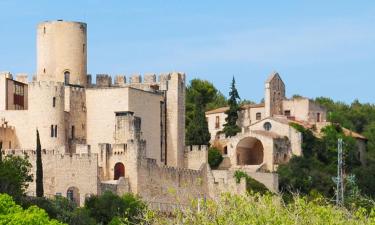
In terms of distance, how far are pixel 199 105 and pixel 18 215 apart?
4266 cm

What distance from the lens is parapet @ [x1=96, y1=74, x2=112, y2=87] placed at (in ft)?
265

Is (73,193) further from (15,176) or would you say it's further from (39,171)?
(15,176)

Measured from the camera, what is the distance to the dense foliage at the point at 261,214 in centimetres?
4166

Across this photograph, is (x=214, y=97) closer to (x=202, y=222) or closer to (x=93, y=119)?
(x=93, y=119)

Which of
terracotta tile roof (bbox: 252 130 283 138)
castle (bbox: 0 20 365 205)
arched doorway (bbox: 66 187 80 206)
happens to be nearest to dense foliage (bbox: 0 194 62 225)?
arched doorway (bbox: 66 187 80 206)

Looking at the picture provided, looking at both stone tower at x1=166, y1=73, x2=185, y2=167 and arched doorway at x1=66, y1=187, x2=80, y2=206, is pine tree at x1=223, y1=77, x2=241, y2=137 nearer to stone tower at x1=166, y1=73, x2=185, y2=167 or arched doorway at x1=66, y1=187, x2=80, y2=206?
stone tower at x1=166, y1=73, x2=185, y2=167

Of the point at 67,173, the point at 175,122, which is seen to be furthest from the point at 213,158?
the point at 67,173

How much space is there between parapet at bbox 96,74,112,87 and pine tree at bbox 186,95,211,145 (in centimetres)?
580

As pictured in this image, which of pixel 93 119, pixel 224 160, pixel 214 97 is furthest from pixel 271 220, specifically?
pixel 214 97

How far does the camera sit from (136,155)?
71688 mm

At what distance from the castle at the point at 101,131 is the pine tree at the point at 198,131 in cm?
193

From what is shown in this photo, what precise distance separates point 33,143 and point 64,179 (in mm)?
4356

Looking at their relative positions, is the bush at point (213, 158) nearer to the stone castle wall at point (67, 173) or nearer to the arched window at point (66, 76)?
the arched window at point (66, 76)

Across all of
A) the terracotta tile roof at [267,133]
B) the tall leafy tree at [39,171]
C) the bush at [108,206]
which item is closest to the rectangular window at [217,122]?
the terracotta tile roof at [267,133]
